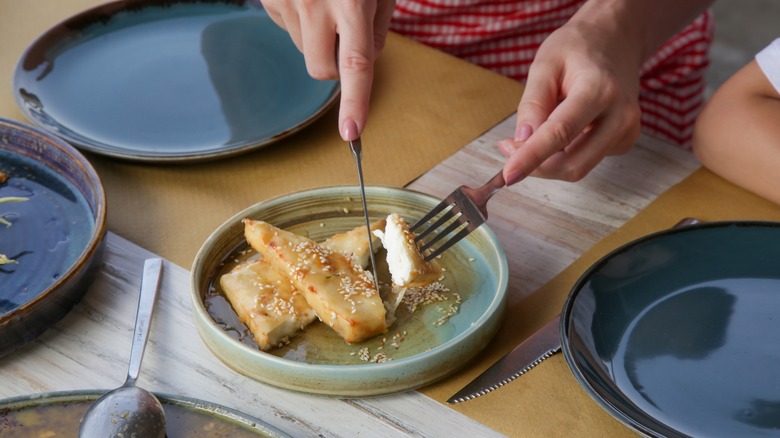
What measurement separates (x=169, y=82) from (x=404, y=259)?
69 centimetres

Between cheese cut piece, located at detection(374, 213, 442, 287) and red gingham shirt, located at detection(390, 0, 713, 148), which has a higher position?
cheese cut piece, located at detection(374, 213, 442, 287)

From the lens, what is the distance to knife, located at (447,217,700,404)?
978 mm

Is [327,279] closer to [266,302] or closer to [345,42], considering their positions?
[266,302]

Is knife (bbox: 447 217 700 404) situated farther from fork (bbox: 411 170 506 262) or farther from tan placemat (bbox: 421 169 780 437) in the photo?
fork (bbox: 411 170 506 262)

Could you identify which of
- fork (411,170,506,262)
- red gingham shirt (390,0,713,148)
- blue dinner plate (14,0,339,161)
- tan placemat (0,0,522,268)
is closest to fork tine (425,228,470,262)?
fork (411,170,506,262)

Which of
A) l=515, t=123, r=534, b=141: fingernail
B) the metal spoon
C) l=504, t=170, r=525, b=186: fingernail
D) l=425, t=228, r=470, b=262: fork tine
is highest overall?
l=515, t=123, r=534, b=141: fingernail

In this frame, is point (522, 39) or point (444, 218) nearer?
point (444, 218)

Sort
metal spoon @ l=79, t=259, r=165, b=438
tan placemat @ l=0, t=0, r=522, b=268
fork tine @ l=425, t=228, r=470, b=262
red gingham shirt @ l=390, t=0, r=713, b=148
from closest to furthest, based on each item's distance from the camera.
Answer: metal spoon @ l=79, t=259, r=165, b=438 < fork tine @ l=425, t=228, r=470, b=262 < tan placemat @ l=0, t=0, r=522, b=268 < red gingham shirt @ l=390, t=0, r=713, b=148

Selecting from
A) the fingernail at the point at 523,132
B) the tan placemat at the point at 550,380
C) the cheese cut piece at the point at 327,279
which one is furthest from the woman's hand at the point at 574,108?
the cheese cut piece at the point at 327,279

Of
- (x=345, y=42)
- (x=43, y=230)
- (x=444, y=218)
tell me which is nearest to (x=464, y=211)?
(x=444, y=218)

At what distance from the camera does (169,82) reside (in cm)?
154

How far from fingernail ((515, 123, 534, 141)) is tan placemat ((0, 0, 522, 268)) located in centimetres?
25

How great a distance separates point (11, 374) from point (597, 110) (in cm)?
83

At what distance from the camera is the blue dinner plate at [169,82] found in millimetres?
1406
